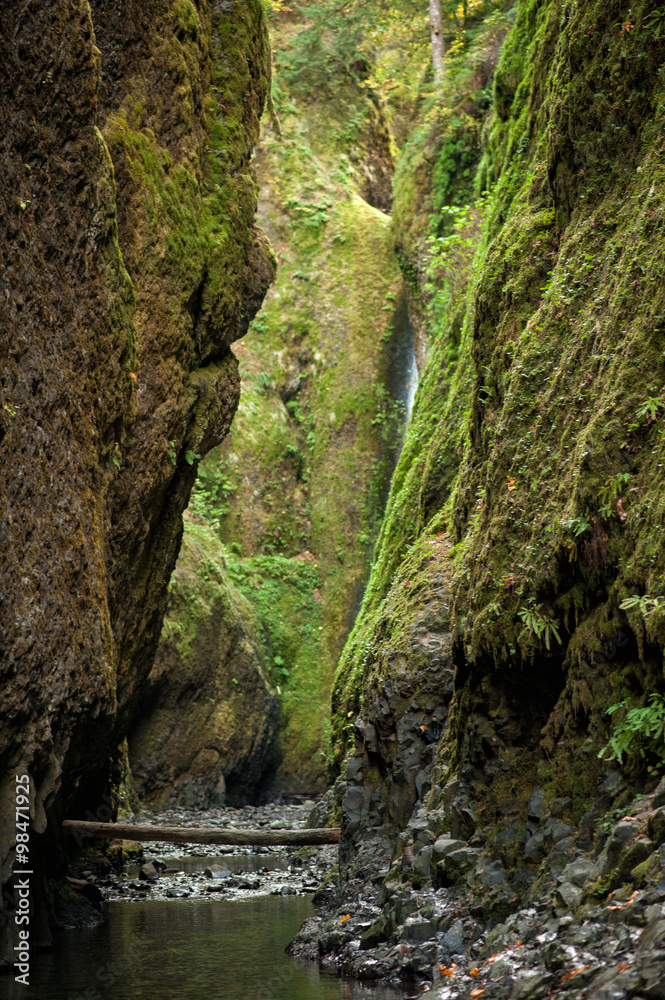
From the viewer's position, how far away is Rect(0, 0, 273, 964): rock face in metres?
6.89

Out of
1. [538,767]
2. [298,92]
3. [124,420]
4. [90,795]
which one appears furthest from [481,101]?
[538,767]

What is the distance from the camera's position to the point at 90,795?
1340cm

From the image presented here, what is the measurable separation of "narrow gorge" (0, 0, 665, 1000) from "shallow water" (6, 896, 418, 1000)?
0.22 feet

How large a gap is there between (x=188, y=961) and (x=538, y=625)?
4.13 metres

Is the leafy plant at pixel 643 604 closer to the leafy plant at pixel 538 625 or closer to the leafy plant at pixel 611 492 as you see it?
the leafy plant at pixel 611 492

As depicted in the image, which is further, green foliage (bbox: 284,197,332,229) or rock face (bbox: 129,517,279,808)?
green foliage (bbox: 284,197,332,229)

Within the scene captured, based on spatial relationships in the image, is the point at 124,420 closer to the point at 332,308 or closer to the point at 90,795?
the point at 90,795

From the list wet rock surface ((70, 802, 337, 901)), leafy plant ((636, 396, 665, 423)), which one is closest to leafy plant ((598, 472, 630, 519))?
leafy plant ((636, 396, 665, 423))

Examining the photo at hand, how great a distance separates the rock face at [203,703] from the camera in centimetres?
2064

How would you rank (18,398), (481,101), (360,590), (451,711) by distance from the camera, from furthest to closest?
(360,590), (481,101), (451,711), (18,398)

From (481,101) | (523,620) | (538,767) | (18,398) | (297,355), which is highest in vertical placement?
(481,101)

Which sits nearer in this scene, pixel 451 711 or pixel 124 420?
pixel 451 711

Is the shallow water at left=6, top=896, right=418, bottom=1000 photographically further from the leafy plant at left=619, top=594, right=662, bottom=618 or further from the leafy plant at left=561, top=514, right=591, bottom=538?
the leafy plant at left=561, top=514, right=591, bottom=538

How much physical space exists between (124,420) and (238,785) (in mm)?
16508
